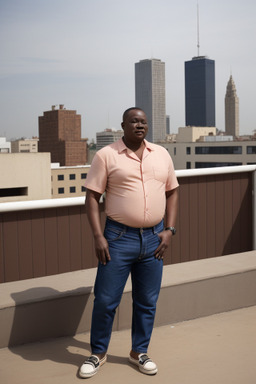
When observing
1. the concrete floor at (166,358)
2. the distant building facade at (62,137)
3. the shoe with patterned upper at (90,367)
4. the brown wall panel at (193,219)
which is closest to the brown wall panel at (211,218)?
the brown wall panel at (193,219)

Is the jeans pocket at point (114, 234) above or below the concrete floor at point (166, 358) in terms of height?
above

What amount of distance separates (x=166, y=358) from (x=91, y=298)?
0.74 m

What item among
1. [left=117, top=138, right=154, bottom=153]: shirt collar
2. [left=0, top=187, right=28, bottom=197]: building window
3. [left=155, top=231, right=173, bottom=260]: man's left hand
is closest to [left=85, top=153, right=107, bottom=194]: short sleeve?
[left=117, top=138, right=154, bottom=153]: shirt collar

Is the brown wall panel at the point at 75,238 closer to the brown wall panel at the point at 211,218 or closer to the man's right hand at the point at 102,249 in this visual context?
the man's right hand at the point at 102,249

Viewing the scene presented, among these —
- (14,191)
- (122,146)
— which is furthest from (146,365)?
(14,191)

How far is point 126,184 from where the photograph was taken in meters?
3.09

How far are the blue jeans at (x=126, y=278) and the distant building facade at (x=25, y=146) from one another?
191588 mm

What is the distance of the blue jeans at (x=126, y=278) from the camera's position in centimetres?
310

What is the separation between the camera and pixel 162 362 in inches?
133

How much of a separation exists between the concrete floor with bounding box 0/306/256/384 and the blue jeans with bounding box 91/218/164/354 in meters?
0.20

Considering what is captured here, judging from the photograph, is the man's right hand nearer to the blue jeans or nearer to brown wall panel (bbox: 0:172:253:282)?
the blue jeans

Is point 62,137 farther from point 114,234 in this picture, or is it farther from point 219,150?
point 114,234

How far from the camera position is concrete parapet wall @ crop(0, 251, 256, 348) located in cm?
359

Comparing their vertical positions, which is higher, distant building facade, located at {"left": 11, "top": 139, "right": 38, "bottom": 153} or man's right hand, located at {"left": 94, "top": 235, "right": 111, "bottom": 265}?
distant building facade, located at {"left": 11, "top": 139, "right": 38, "bottom": 153}
